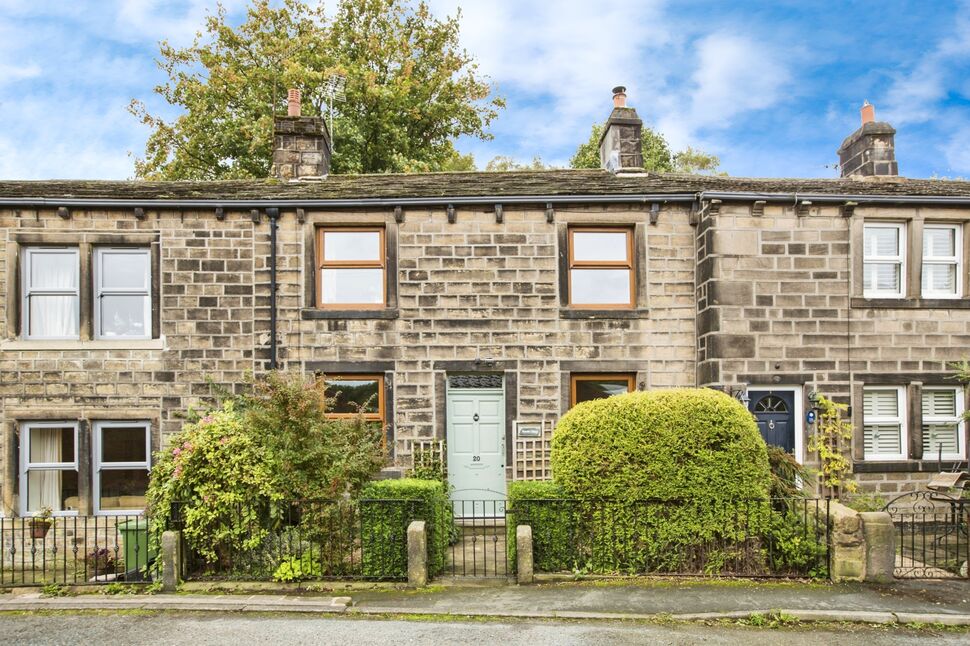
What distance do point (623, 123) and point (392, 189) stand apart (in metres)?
4.88

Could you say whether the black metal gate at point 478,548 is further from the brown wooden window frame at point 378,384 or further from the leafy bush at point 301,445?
the brown wooden window frame at point 378,384

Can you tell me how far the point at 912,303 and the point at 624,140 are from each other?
6026mm

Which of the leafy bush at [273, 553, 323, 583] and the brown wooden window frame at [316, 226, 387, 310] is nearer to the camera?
the leafy bush at [273, 553, 323, 583]

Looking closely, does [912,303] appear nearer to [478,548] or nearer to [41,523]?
[478,548]

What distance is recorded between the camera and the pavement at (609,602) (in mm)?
6887

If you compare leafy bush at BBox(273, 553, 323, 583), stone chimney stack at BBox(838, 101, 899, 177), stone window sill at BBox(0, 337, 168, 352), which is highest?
stone chimney stack at BBox(838, 101, 899, 177)

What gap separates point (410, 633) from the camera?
654 centimetres

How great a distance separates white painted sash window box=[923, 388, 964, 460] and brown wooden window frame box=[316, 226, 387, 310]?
9967 mm

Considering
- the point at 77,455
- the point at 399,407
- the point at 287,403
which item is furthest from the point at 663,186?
the point at 77,455

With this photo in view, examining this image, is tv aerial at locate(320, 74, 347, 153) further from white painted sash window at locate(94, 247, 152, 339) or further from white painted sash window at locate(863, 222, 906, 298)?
white painted sash window at locate(863, 222, 906, 298)

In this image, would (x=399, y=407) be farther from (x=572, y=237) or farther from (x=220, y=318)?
(x=572, y=237)

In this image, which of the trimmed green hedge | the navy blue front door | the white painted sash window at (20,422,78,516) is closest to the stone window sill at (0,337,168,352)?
the white painted sash window at (20,422,78,516)

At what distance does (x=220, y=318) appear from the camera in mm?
11766

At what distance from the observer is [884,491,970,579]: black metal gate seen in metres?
8.17
